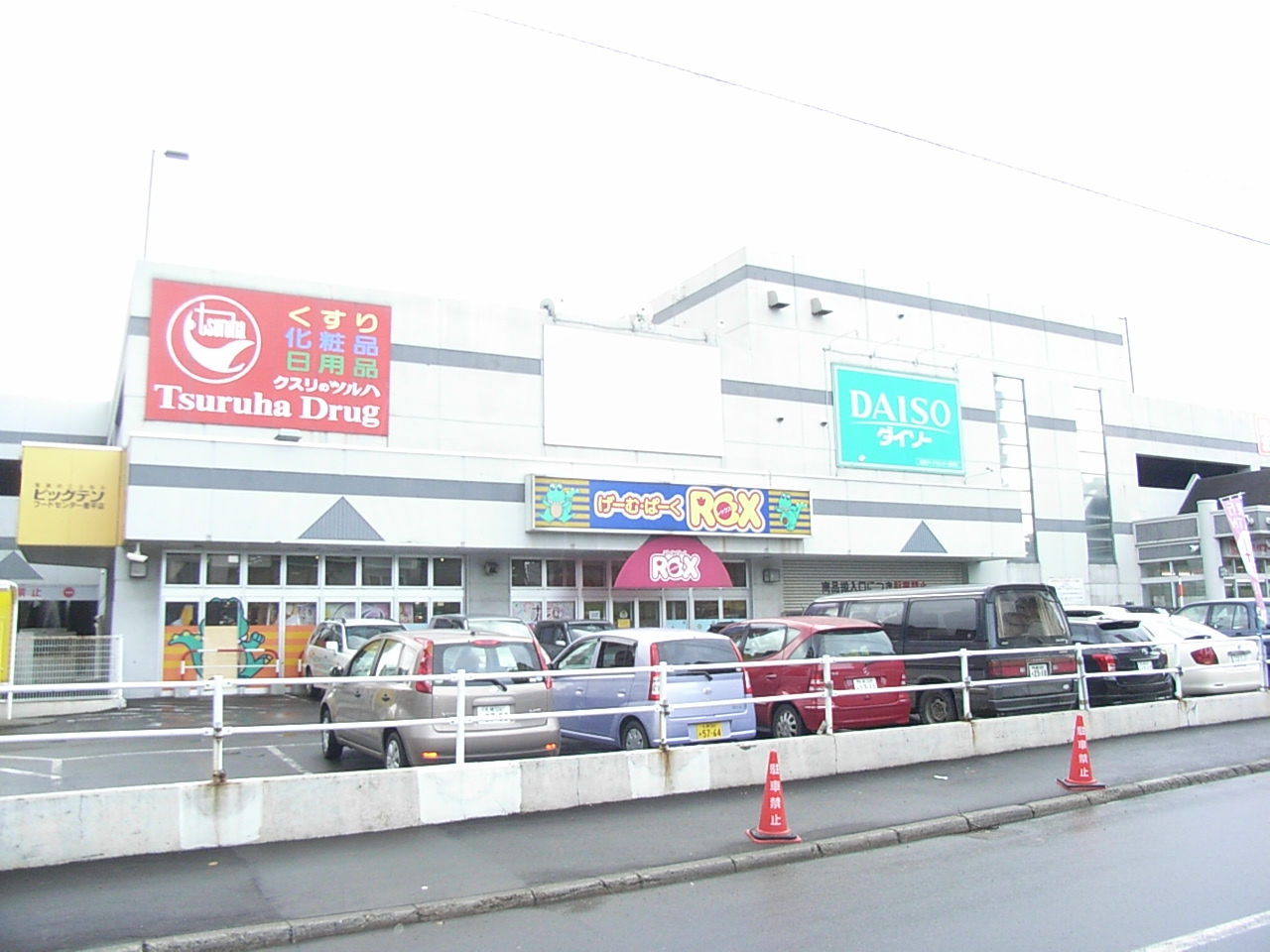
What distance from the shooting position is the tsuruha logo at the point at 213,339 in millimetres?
22750

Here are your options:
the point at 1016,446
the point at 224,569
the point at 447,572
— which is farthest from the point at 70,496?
the point at 1016,446

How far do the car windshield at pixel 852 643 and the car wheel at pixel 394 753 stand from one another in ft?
19.1

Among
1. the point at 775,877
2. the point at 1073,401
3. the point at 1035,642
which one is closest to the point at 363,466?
the point at 1035,642

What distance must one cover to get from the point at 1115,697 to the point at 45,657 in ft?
62.7

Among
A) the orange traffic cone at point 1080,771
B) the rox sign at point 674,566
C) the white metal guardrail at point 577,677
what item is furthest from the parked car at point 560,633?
the orange traffic cone at point 1080,771

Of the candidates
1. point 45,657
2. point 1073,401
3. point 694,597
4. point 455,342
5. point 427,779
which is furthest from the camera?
point 1073,401

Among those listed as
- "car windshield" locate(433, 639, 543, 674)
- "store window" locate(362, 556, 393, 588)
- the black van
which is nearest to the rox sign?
"store window" locate(362, 556, 393, 588)

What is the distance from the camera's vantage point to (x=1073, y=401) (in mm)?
37781

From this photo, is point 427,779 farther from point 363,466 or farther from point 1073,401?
point 1073,401

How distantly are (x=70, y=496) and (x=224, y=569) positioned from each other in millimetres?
3724

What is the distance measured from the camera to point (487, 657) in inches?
436

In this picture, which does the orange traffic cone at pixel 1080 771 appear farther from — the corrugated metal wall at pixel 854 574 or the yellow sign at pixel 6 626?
the corrugated metal wall at pixel 854 574

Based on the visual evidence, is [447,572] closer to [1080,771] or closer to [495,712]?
[495,712]

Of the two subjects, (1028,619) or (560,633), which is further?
(560,633)
